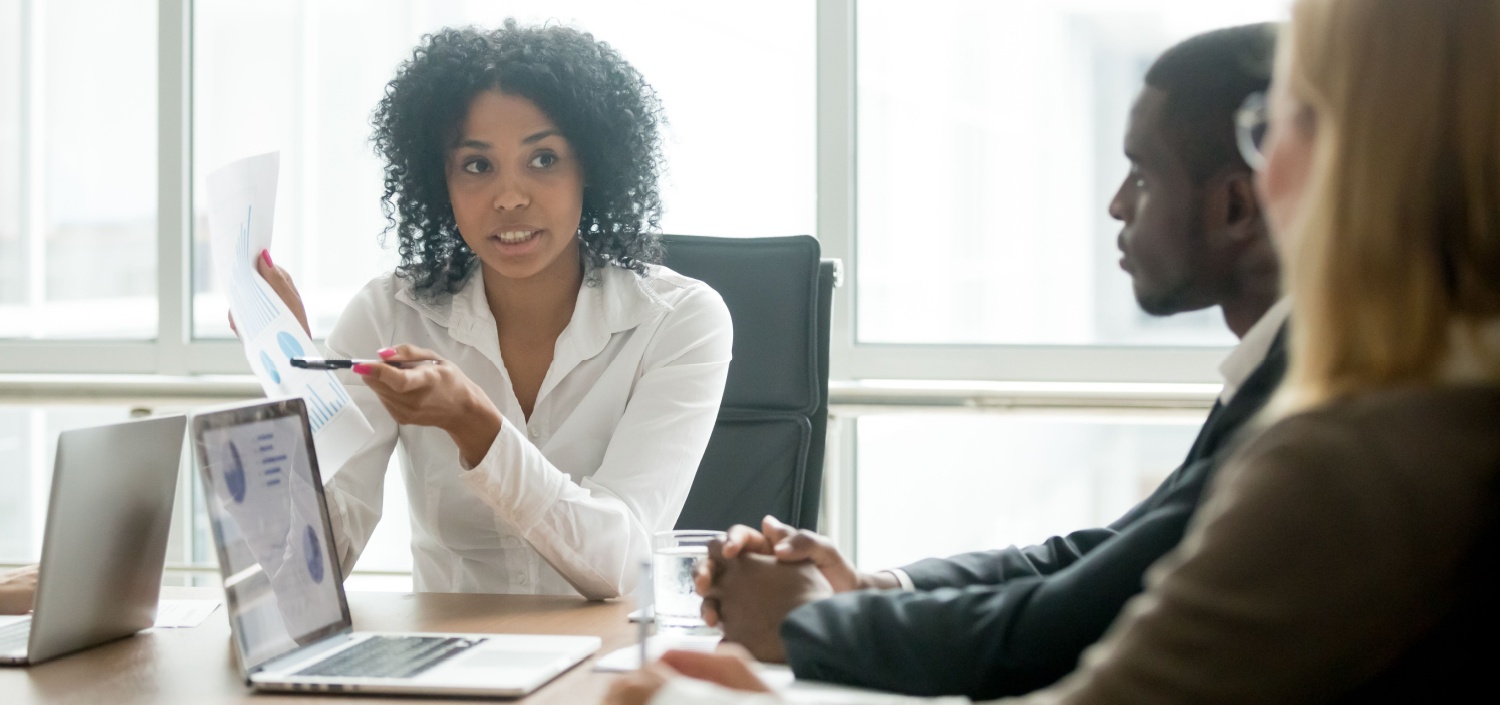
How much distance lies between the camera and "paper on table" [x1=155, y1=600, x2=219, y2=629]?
4.51ft

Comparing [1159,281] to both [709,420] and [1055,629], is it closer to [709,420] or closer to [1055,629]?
[1055,629]

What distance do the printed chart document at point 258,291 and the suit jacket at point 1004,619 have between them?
2.02ft

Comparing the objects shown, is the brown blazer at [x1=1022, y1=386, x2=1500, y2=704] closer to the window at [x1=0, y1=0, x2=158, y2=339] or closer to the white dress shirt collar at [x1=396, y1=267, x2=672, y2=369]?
the white dress shirt collar at [x1=396, y1=267, x2=672, y2=369]

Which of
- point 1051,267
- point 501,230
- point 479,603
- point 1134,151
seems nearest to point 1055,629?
point 1134,151

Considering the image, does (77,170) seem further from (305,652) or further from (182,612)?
(305,652)

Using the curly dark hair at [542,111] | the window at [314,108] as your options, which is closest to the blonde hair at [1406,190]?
the curly dark hair at [542,111]

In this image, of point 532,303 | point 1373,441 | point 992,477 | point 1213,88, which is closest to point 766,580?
point 1213,88

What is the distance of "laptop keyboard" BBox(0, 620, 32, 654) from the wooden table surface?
5 centimetres

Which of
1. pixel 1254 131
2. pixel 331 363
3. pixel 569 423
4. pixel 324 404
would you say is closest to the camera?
pixel 1254 131

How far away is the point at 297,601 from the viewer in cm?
120

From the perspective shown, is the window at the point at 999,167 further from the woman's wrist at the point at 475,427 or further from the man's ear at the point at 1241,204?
the man's ear at the point at 1241,204

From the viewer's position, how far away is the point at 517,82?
1911 millimetres

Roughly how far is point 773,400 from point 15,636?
3.16 feet

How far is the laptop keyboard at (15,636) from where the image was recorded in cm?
124
